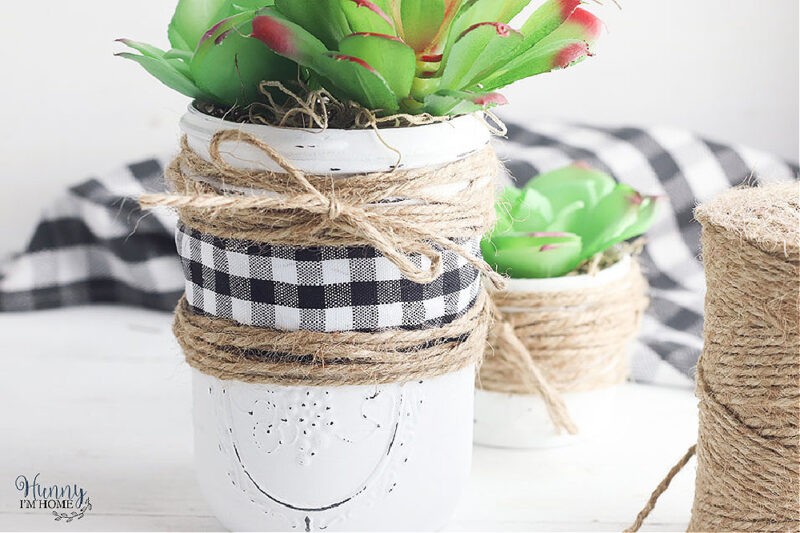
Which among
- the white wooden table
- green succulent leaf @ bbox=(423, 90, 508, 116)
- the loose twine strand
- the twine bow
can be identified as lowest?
the white wooden table

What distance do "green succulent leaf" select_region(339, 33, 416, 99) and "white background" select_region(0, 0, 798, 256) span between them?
620 millimetres

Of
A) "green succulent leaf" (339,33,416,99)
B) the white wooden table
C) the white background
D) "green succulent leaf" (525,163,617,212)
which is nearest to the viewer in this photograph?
"green succulent leaf" (339,33,416,99)

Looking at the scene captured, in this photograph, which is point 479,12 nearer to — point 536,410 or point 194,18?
point 194,18

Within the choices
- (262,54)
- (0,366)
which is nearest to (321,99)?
(262,54)

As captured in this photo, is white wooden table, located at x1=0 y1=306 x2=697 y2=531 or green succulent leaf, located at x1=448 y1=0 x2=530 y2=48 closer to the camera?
green succulent leaf, located at x1=448 y1=0 x2=530 y2=48

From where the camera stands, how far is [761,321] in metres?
0.53

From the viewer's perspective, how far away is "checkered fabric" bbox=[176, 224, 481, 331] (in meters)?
0.53

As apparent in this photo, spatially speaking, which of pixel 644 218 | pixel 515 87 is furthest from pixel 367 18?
pixel 515 87

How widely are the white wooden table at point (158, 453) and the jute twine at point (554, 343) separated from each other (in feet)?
0.17

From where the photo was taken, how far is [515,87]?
48.9 inches

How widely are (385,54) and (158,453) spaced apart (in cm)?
38

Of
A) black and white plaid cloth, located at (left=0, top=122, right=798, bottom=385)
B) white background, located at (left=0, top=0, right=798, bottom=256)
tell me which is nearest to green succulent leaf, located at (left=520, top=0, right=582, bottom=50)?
black and white plaid cloth, located at (left=0, top=122, right=798, bottom=385)

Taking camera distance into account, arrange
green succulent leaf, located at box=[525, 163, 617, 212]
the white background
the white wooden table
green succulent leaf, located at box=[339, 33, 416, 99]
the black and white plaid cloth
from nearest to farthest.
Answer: green succulent leaf, located at box=[339, 33, 416, 99] → the white wooden table → green succulent leaf, located at box=[525, 163, 617, 212] → the black and white plaid cloth → the white background

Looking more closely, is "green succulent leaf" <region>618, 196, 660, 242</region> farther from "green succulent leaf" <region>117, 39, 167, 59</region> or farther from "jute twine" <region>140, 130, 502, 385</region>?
"green succulent leaf" <region>117, 39, 167, 59</region>
